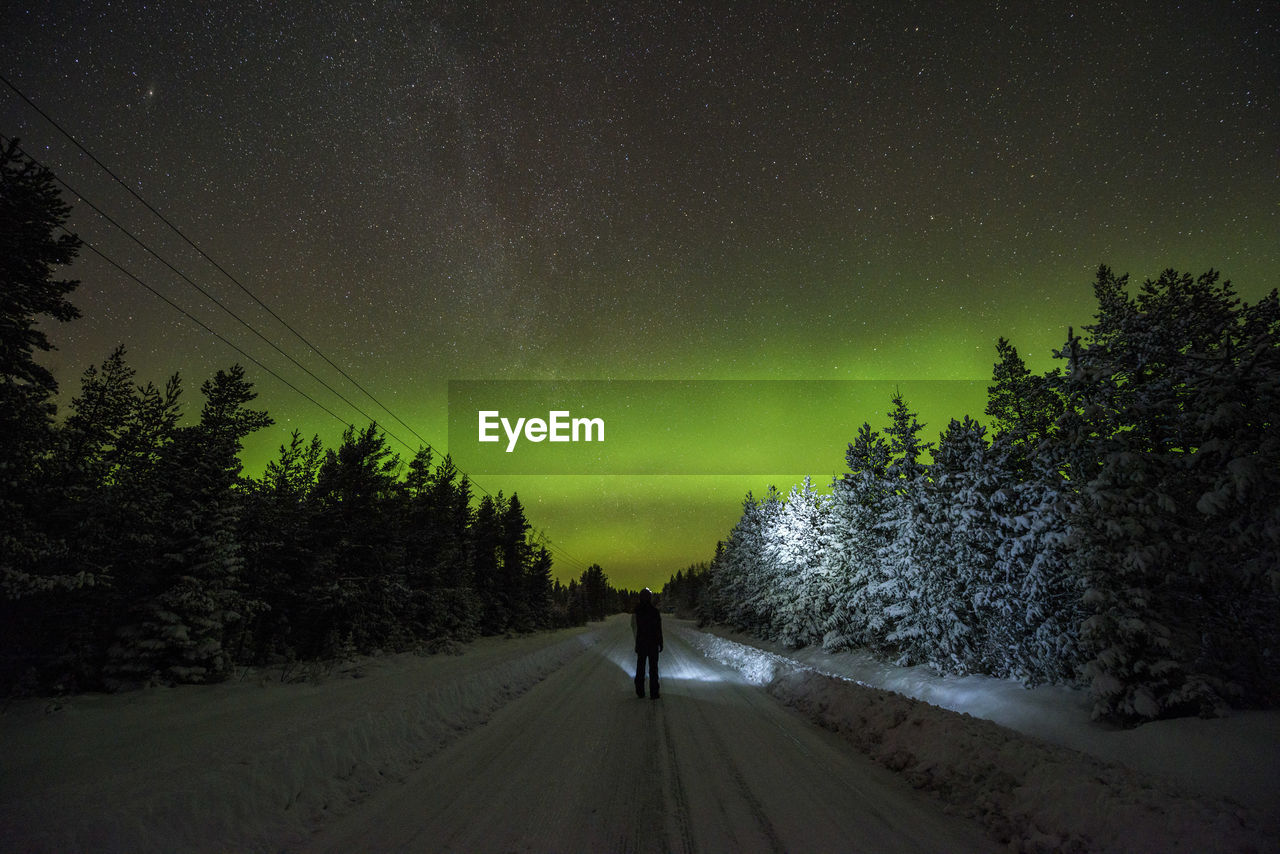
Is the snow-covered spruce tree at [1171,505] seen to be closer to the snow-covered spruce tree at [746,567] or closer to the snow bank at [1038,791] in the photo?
the snow bank at [1038,791]

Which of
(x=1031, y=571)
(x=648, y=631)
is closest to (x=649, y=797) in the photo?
(x=648, y=631)

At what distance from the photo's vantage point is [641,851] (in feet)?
13.8

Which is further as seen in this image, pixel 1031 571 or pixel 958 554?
pixel 958 554

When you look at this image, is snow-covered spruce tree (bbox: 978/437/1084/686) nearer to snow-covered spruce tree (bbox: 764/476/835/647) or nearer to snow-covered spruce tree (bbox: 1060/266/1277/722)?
snow-covered spruce tree (bbox: 1060/266/1277/722)

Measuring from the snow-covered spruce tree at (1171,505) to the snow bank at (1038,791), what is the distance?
5.06 m

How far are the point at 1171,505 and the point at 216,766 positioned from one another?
15.0 m

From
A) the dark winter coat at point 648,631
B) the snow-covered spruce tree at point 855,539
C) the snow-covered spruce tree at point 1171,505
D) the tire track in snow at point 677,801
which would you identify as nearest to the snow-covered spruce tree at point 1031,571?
the snow-covered spruce tree at point 1171,505

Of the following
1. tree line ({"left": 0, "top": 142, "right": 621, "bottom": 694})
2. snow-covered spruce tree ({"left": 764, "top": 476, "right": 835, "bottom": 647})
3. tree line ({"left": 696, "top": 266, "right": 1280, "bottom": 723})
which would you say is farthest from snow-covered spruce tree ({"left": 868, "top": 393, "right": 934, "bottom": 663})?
tree line ({"left": 0, "top": 142, "right": 621, "bottom": 694})

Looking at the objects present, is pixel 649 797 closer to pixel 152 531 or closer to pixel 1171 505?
pixel 1171 505

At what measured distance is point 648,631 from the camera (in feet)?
37.1

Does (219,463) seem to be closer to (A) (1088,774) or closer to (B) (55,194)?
(B) (55,194)

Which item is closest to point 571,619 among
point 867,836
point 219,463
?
point 219,463

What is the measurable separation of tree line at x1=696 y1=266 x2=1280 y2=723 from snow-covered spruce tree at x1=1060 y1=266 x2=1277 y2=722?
36 mm

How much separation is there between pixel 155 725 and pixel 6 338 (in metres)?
8.88
